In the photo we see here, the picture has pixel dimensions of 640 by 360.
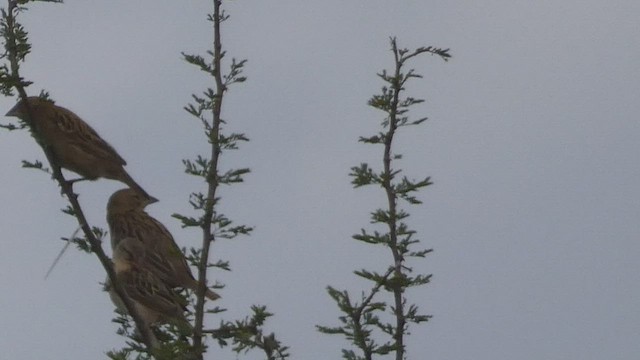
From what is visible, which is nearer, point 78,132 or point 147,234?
→ point 78,132

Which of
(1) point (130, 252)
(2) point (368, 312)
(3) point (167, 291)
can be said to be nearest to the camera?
(2) point (368, 312)

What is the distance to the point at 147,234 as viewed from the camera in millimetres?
10156

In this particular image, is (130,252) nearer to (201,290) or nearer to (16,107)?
(16,107)

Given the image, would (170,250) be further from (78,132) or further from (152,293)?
(78,132)

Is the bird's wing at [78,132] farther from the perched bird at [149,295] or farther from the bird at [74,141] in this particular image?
the perched bird at [149,295]

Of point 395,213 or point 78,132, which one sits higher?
point 78,132

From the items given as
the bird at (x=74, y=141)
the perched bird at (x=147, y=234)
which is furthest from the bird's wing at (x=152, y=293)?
the bird at (x=74, y=141)

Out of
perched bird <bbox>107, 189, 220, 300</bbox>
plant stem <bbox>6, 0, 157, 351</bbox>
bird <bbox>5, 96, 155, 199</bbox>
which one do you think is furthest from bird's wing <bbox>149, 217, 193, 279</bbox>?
bird <bbox>5, 96, 155, 199</bbox>

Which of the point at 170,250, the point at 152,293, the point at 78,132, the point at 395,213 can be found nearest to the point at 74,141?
the point at 78,132

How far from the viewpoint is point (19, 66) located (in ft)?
19.3

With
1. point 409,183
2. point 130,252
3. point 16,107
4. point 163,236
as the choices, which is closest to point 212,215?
point 409,183

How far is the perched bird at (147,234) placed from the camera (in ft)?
27.6

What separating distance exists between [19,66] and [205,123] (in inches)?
40.6

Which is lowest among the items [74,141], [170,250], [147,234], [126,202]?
[170,250]
